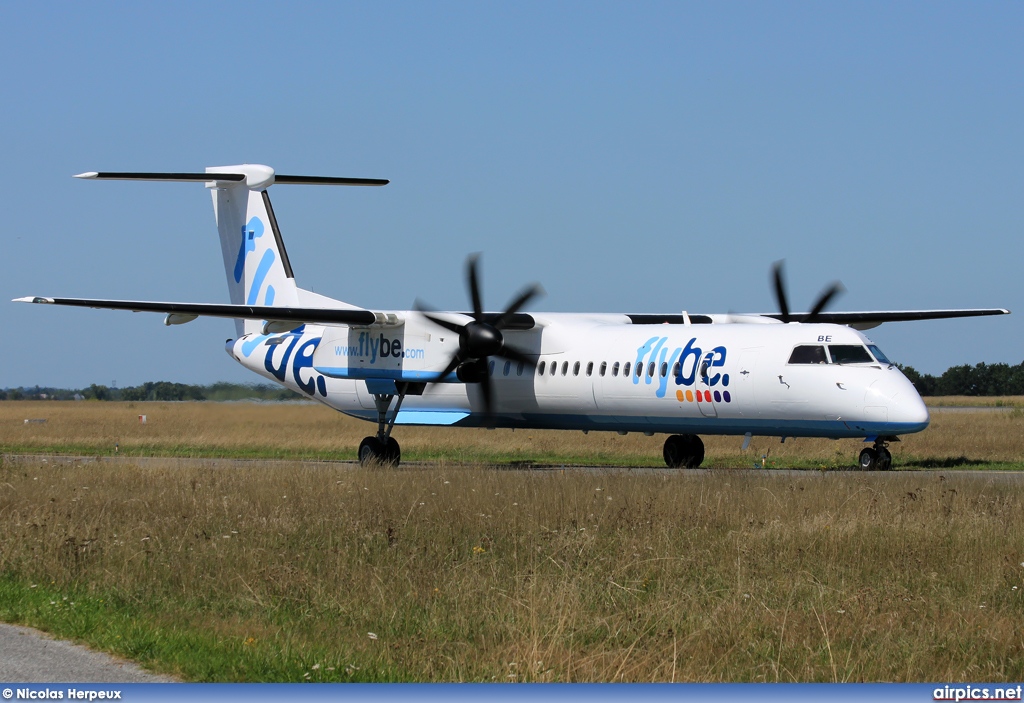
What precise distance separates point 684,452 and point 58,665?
63.0 ft

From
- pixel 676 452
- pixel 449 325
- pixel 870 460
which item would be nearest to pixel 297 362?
pixel 449 325

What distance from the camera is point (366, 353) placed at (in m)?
26.4

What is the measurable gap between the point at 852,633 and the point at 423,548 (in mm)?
4753

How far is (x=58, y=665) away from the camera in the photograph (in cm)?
764

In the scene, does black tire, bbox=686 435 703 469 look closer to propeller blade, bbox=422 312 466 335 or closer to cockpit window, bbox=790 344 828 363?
cockpit window, bbox=790 344 828 363

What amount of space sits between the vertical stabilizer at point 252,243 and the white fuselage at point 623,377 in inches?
43.7

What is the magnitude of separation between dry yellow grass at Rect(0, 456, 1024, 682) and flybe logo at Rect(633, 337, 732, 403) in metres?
5.28

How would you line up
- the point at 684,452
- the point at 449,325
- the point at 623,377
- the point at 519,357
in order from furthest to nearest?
the point at 684,452
the point at 519,357
the point at 449,325
the point at 623,377

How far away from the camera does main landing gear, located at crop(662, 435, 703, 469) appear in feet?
84.0

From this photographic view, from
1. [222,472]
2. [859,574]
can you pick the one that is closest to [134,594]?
[859,574]

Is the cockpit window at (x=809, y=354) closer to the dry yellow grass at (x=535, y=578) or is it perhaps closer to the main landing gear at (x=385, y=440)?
the dry yellow grass at (x=535, y=578)

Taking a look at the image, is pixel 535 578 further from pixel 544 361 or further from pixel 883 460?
pixel 544 361

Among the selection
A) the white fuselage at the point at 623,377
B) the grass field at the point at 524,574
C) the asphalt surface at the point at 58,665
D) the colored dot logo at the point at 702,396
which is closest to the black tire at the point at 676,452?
the white fuselage at the point at 623,377

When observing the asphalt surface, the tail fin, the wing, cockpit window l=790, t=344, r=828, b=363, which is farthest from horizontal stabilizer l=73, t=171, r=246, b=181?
the asphalt surface
